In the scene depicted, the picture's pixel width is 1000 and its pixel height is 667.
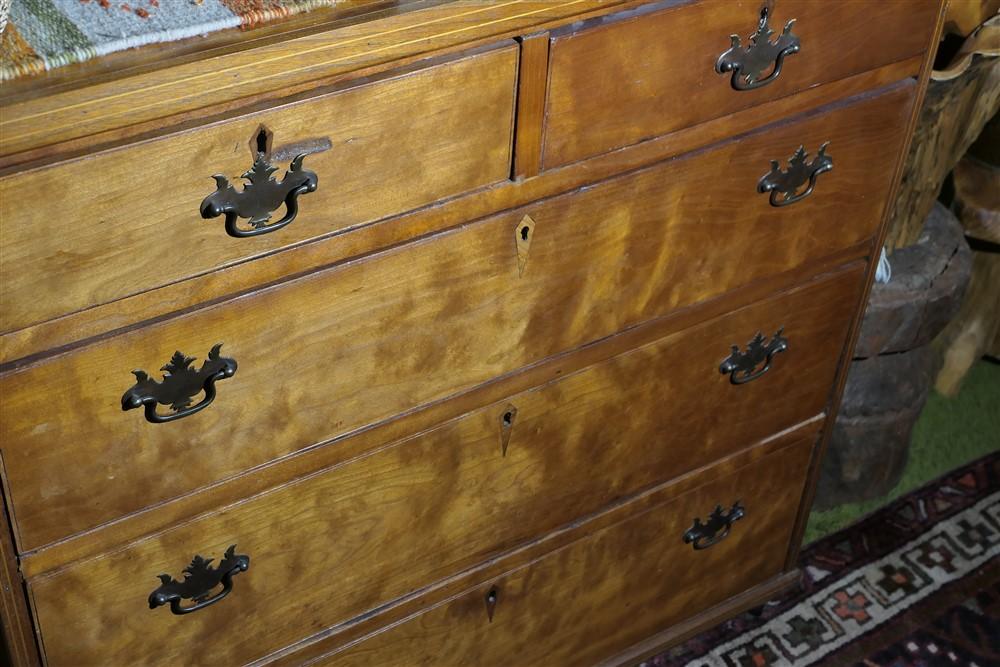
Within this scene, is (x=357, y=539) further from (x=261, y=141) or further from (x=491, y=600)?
(x=261, y=141)

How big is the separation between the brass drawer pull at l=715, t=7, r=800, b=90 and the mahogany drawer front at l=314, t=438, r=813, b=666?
1.98 feet

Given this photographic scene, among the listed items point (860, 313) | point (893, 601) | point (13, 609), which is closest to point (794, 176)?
point (860, 313)

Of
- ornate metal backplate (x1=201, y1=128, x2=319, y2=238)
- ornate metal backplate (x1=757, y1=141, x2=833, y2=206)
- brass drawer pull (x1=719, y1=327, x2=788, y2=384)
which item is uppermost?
ornate metal backplate (x1=757, y1=141, x2=833, y2=206)

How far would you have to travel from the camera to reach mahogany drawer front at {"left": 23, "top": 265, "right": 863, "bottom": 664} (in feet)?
4.17

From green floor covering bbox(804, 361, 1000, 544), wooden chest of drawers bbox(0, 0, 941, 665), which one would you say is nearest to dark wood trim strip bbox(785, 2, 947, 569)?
wooden chest of drawers bbox(0, 0, 941, 665)

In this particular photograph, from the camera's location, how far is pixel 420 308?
1279mm

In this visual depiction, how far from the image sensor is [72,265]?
1.03 meters

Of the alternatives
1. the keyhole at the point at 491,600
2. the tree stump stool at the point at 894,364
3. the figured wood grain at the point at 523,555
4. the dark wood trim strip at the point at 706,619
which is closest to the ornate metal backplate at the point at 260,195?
the figured wood grain at the point at 523,555

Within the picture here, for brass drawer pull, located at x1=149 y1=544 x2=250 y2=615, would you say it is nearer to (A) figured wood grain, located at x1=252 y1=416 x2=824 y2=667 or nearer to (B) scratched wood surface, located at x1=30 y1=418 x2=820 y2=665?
(B) scratched wood surface, located at x1=30 y1=418 x2=820 y2=665

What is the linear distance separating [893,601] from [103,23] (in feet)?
5.01

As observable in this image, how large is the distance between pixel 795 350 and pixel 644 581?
39cm

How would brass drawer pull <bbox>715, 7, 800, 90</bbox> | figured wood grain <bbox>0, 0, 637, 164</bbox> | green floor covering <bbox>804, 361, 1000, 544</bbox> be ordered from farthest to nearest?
green floor covering <bbox>804, 361, 1000, 544</bbox>, brass drawer pull <bbox>715, 7, 800, 90</bbox>, figured wood grain <bbox>0, 0, 637, 164</bbox>

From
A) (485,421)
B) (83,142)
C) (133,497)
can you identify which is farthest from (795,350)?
(83,142)

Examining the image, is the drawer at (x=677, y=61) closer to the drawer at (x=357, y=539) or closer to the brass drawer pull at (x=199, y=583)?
the drawer at (x=357, y=539)
